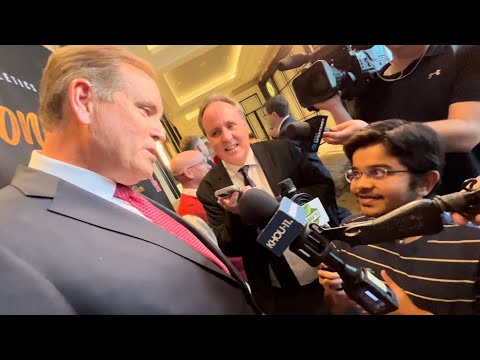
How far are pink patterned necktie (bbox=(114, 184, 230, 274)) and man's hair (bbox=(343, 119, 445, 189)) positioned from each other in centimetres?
50

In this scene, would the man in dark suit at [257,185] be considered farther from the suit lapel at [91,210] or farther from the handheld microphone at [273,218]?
the suit lapel at [91,210]

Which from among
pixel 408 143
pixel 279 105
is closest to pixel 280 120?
pixel 279 105

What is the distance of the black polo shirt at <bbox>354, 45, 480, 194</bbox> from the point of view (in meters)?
1.06

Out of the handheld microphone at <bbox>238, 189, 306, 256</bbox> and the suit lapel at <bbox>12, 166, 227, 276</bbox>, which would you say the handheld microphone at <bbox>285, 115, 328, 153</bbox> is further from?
the suit lapel at <bbox>12, 166, 227, 276</bbox>

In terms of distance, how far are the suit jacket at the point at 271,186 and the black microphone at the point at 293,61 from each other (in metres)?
0.23

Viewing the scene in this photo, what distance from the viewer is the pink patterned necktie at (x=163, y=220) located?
3.34 feet

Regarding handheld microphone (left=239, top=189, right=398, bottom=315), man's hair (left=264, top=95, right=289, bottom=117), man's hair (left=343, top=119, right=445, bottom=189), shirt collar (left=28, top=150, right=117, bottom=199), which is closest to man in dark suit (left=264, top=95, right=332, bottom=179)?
man's hair (left=264, top=95, right=289, bottom=117)

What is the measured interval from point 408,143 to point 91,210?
87cm

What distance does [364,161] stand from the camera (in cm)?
109

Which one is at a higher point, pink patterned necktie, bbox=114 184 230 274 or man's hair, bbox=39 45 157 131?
man's hair, bbox=39 45 157 131

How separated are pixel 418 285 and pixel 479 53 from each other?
0.69 meters

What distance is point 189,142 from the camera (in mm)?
1179

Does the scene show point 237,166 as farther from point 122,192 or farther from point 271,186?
point 122,192
